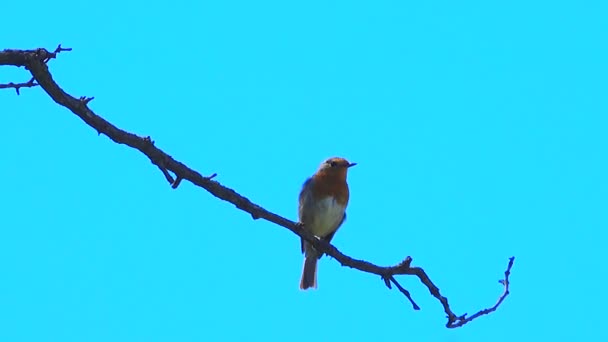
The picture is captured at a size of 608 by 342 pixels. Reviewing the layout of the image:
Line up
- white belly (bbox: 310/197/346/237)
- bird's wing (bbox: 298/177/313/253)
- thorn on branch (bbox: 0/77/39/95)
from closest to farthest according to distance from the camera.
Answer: thorn on branch (bbox: 0/77/39/95) → white belly (bbox: 310/197/346/237) → bird's wing (bbox: 298/177/313/253)

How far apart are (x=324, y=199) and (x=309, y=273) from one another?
88 cm

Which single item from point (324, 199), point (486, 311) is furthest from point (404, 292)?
point (324, 199)

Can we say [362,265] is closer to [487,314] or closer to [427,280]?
[427,280]

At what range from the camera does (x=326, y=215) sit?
10.3 meters

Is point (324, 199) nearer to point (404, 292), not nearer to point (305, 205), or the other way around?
point (305, 205)

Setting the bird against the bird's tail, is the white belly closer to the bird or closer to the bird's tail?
the bird

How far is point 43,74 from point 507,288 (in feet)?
8.43

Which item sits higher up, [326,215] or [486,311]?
[326,215]

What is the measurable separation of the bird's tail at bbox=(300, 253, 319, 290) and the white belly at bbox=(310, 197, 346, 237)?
359mm

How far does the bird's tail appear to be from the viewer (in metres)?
10.6

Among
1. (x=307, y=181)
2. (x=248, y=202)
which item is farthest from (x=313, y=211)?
(x=248, y=202)

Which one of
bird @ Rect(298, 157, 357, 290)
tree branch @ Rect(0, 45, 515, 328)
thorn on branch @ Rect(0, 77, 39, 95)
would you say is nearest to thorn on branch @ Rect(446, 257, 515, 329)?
tree branch @ Rect(0, 45, 515, 328)

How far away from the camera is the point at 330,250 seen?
655 cm

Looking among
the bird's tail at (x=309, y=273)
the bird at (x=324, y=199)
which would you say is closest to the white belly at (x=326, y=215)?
the bird at (x=324, y=199)
